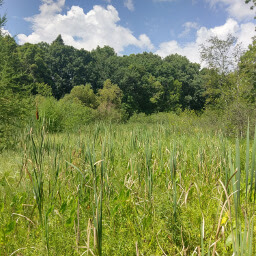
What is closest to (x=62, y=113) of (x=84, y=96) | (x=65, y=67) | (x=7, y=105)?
(x=7, y=105)

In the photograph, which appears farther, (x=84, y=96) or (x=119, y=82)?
(x=119, y=82)

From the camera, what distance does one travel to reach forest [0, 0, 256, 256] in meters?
1.11

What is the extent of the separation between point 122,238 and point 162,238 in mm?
240

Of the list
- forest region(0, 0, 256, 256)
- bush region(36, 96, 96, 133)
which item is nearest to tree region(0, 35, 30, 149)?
forest region(0, 0, 256, 256)

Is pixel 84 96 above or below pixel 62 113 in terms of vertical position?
above

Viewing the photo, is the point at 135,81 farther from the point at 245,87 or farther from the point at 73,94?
the point at 245,87

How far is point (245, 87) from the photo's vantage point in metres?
11.8

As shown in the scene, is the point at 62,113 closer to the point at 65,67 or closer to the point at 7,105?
the point at 7,105

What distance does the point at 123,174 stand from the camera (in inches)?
87.8

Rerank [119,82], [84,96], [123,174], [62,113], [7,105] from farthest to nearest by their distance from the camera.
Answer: [119,82]
[84,96]
[62,113]
[7,105]
[123,174]

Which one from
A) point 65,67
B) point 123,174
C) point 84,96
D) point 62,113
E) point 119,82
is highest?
point 65,67

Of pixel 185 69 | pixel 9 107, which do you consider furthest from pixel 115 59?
pixel 9 107

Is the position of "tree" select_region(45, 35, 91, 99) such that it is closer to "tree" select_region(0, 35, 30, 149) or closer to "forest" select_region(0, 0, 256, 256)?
"forest" select_region(0, 0, 256, 256)

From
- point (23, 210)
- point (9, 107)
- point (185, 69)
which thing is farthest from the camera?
point (185, 69)
